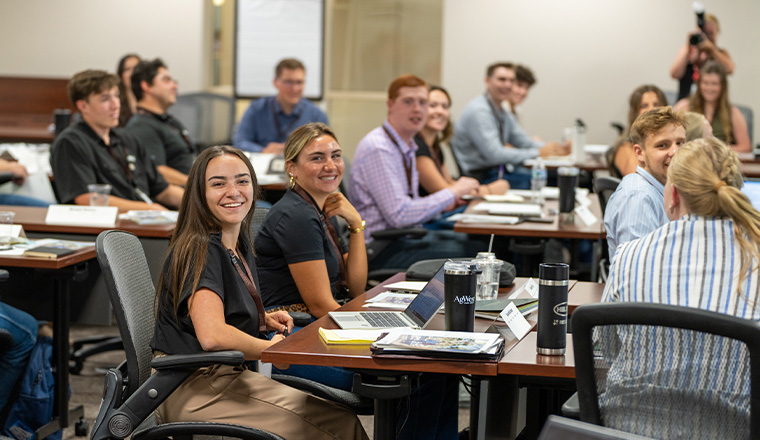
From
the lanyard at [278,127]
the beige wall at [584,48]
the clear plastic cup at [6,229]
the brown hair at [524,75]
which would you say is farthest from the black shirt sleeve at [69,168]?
the beige wall at [584,48]

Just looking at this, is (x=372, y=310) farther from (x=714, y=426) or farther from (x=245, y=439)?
(x=714, y=426)

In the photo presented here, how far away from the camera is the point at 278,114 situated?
6676mm

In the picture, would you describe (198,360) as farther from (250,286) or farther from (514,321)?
(514,321)

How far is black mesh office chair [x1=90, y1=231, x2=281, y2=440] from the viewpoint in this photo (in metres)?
2.08

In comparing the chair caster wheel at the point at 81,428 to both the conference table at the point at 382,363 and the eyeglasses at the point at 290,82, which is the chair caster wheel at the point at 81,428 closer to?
the conference table at the point at 382,363

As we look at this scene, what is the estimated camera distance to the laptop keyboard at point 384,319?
2.25 metres

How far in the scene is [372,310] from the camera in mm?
2482

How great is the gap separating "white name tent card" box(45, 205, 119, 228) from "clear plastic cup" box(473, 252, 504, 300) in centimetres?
175

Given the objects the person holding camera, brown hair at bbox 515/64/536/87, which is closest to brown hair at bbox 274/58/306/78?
brown hair at bbox 515/64/536/87

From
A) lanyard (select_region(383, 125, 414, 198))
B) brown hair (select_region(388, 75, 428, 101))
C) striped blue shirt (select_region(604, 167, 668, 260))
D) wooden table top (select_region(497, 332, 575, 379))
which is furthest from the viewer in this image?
brown hair (select_region(388, 75, 428, 101))

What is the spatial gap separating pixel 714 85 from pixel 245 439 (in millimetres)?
5535

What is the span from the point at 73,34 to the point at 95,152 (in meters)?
5.22

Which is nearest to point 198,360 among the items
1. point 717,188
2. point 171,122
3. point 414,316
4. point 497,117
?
point 414,316

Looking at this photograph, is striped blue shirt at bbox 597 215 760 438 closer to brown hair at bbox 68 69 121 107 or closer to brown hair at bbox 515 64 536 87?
brown hair at bbox 68 69 121 107
